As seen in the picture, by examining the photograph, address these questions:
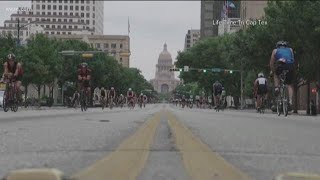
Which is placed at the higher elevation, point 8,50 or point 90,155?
point 8,50

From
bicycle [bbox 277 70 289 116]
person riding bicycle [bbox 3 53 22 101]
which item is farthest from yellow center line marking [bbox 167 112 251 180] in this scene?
person riding bicycle [bbox 3 53 22 101]

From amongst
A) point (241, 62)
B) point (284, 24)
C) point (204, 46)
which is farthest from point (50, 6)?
point (284, 24)

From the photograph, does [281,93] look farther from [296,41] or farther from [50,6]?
[50,6]

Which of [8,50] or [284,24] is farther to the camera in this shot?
[8,50]

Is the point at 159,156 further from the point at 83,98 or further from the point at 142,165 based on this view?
the point at 83,98

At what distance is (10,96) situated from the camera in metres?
21.9

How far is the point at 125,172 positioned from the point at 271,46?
146ft

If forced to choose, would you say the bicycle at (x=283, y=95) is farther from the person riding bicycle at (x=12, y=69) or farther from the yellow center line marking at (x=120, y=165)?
the yellow center line marking at (x=120, y=165)

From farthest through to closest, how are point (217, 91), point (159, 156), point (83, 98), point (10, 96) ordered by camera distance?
point (217, 91)
point (83, 98)
point (10, 96)
point (159, 156)

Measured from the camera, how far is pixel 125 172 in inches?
194

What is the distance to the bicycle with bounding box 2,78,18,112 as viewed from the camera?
71.2 feet

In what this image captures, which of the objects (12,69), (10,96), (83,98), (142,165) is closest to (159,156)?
(142,165)

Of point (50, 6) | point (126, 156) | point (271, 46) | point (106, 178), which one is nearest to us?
point (106, 178)

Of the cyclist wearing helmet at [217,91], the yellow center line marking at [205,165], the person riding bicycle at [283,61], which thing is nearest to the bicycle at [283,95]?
the person riding bicycle at [283,61]
